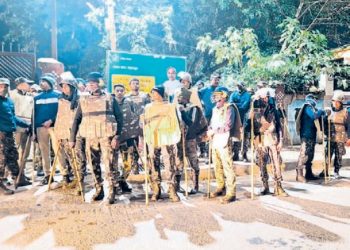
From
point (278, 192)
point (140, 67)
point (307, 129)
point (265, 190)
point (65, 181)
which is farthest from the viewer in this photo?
point (140, 67)

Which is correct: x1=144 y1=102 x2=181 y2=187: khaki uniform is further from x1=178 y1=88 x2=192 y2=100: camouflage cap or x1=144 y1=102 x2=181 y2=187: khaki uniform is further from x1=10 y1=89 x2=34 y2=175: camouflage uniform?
x1=10 y1=89 x2=34 y2=175: camouflage uniform

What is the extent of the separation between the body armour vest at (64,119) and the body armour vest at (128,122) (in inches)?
37.5

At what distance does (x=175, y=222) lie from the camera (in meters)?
5.38

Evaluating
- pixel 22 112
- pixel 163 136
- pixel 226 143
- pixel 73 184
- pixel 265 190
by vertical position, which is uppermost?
pixel 22 112

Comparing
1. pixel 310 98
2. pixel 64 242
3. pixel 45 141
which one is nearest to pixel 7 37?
pixel 45 141

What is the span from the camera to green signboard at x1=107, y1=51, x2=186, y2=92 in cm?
977

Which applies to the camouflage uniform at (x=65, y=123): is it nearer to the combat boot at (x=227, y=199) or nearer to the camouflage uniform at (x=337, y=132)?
the combat boot at (x=227, y=199)

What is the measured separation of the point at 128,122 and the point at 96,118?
1158mm

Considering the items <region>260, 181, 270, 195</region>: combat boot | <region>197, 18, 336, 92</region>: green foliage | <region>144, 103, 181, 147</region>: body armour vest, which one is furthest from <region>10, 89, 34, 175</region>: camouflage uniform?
<region>197, 18, 336, 92</region>: green foliage

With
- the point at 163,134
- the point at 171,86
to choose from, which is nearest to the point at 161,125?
the point at 163,134

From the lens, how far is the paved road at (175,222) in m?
4.61

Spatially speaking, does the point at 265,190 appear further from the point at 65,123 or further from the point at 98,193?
the point at 65,123

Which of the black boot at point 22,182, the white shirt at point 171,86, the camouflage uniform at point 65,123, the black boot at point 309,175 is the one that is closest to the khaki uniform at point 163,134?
the camouflage uniform at point 65,123

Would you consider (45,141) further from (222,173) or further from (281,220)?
(281,220)
